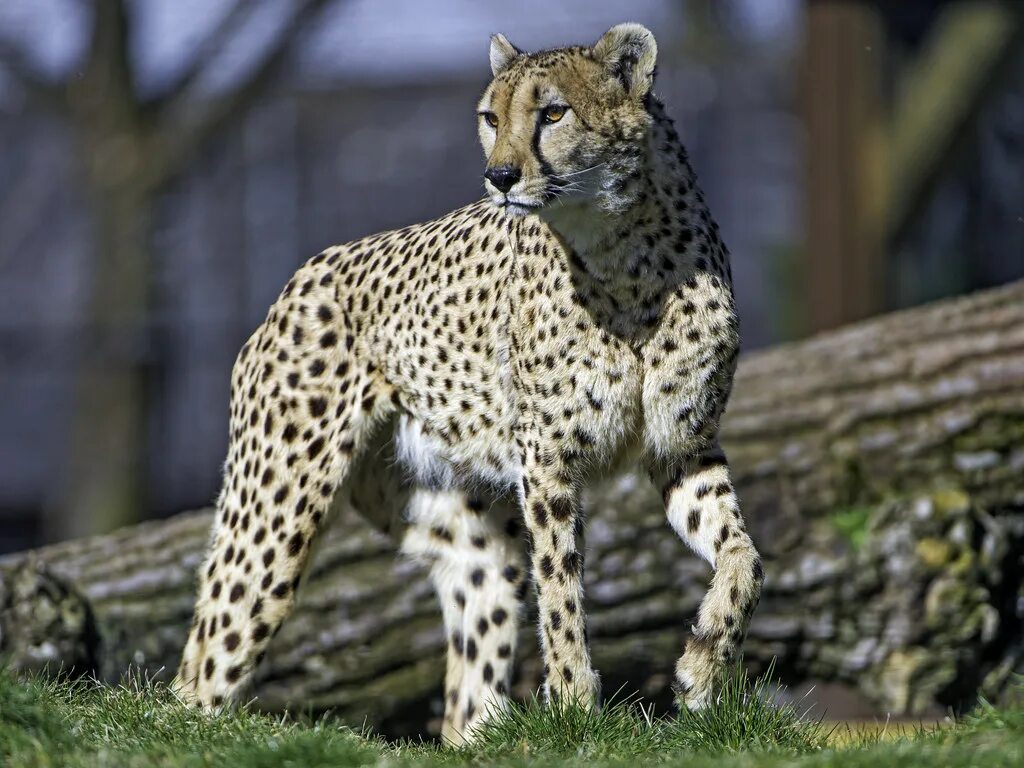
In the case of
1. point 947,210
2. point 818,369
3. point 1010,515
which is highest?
point 947,210

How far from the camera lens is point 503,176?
3.58 m

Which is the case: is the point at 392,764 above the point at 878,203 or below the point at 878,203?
below

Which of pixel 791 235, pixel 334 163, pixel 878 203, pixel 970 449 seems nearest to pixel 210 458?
Answer: pixel 334 163

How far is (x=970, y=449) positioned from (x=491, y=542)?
1.78 m

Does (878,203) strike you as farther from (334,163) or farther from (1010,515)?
(334,163)

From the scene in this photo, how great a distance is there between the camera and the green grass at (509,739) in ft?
10.0

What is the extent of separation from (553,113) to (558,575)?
110 centimetres

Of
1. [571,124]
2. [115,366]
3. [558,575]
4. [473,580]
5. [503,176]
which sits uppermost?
[571,124]

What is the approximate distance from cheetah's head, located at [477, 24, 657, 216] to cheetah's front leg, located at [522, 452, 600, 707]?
69 centimetres

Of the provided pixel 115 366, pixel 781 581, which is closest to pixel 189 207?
pixel 115 366

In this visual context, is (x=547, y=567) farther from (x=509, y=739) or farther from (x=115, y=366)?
(x=115, y=366)

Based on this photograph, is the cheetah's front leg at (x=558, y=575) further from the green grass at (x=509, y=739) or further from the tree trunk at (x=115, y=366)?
the tree trunk at (x=115, y=366)

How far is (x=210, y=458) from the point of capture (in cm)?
988

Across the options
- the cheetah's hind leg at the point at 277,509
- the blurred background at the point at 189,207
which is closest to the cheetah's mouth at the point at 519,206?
the cheetah's hind leg at the point at 277,509
